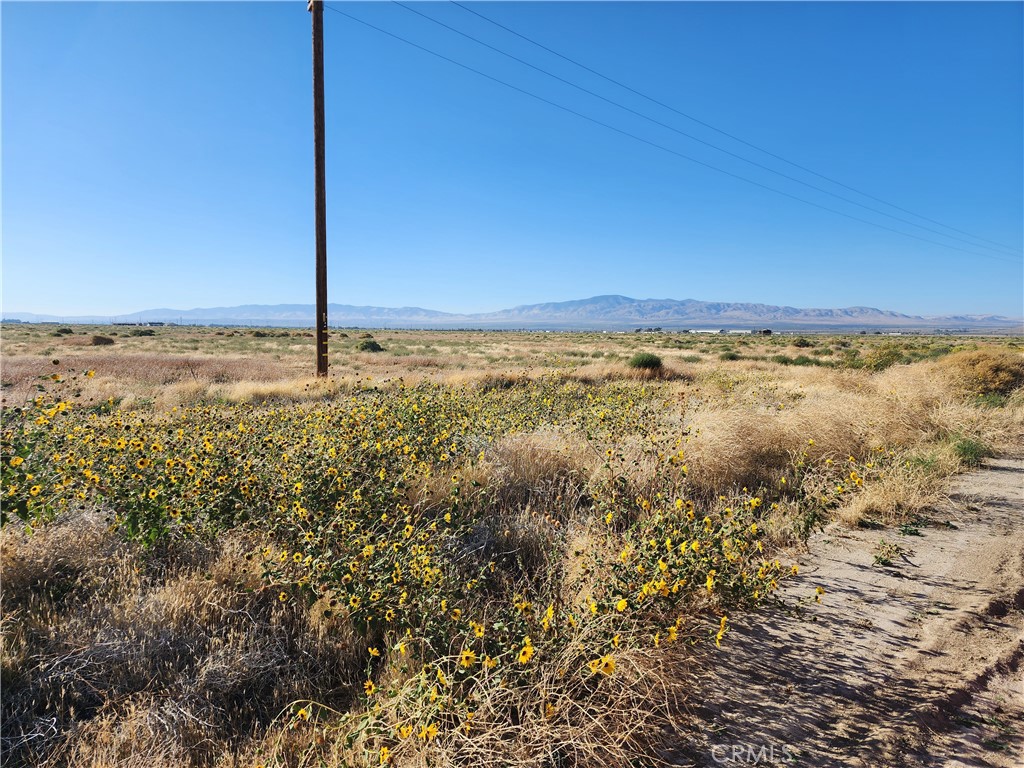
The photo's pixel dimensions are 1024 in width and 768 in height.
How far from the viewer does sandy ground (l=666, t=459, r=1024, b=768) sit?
235 cm

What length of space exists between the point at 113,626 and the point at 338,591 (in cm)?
133

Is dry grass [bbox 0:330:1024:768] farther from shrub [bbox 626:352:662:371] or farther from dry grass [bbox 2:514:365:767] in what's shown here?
shrub [bbox 626:352:662:371]

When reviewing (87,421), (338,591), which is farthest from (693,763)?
(87,421)

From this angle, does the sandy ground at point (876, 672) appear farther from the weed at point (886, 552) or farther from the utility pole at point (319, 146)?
the utility pole at point (319, 146)

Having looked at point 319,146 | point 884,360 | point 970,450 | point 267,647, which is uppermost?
point 319,146

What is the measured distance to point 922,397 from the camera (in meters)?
9.57

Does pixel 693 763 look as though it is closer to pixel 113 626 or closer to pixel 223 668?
pixel 223 668

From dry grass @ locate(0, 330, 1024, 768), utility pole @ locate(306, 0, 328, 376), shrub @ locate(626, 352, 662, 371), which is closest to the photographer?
dry grass @ locate(0, 330, 1024, 768)

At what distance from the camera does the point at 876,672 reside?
2.85 meters

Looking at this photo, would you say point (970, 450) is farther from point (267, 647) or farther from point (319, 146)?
point (319, 146)

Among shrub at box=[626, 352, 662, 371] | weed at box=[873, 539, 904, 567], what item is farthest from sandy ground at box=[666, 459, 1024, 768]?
shrub at box=[626, 352, 662, 371]

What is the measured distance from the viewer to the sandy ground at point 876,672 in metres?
2.35

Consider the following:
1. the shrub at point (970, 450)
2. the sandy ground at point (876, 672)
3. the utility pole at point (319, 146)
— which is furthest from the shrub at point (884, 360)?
the utility pole at point (319, 146)

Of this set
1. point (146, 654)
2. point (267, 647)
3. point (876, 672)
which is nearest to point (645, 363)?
point (876, 672)
